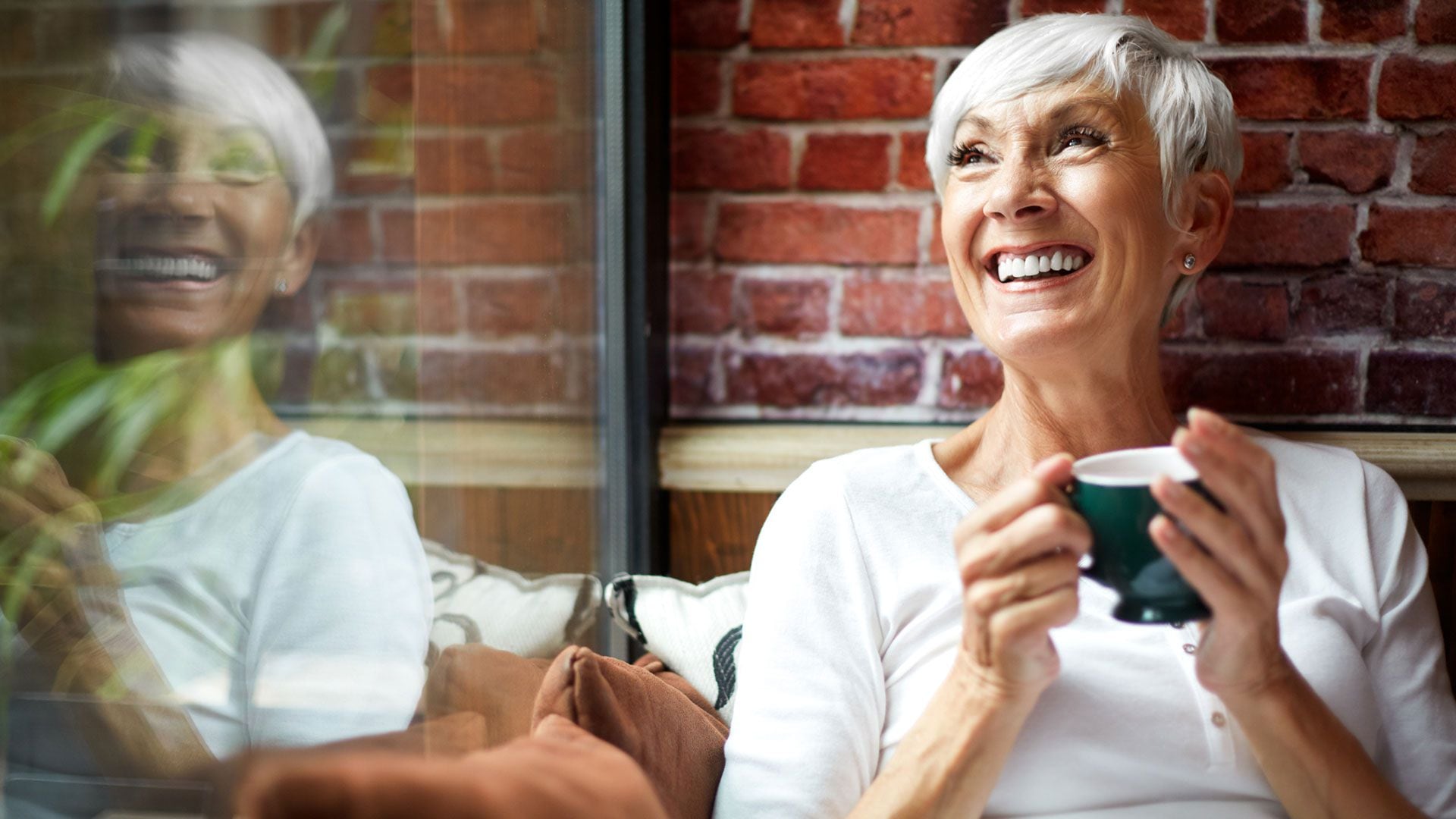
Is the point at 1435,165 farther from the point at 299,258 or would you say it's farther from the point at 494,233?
the point at 299,258

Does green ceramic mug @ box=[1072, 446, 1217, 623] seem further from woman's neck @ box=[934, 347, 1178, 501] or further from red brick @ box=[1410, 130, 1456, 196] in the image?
red brick @ box=[1410, 130, 1456, 196]

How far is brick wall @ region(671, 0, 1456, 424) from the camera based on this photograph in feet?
4.88

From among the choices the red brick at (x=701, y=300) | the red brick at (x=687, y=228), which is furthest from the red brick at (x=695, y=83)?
the red brick at (x=701, y=300)

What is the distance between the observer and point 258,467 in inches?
22.7

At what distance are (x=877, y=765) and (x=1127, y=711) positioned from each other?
0.78ft

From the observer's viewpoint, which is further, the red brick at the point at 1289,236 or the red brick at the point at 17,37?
the red brick at the point at 1289,236

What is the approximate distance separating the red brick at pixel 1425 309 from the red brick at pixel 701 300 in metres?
0.92

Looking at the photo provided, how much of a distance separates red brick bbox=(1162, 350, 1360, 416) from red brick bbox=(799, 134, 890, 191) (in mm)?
484

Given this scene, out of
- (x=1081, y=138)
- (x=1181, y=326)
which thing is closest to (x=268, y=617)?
(x=1081, y=138)

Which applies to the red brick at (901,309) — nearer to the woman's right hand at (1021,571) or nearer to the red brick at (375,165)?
the woman's right hand at (1021,571)

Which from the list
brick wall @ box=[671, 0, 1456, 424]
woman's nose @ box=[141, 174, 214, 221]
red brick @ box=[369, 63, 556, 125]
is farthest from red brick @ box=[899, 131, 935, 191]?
woman's nose @ box=[141, 174, 214, 221]

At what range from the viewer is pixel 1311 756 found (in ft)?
3.06

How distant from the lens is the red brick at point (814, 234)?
5.20 ft

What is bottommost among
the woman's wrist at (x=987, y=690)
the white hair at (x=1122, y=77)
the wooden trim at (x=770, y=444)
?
the woman's wrist at (x=987, y=690)
